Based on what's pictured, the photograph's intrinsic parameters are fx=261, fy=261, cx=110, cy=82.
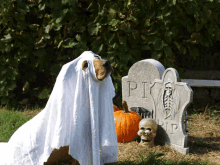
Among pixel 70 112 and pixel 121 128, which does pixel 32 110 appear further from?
pixel 70 112

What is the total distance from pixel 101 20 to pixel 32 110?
7.25ft

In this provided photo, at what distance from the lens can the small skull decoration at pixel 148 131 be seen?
3.38m

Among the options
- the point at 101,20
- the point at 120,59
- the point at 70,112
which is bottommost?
the point at 70,112

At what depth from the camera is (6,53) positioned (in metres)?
5.28

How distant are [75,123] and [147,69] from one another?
2.15m

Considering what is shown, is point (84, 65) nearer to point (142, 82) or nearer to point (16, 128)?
point (142, 82)

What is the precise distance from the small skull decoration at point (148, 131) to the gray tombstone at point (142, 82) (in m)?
0.39

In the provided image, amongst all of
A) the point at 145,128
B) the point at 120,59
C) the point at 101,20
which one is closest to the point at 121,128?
the point at 145,128

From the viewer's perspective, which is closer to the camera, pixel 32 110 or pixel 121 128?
pixel 121 128

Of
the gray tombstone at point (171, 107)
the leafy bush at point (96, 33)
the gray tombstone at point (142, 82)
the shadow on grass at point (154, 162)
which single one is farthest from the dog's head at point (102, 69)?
the leafy bush at point (96, 33)

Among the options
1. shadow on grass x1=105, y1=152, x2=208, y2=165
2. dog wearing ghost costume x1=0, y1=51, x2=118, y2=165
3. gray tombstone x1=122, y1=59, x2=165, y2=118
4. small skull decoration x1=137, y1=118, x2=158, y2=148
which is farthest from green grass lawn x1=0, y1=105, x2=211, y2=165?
gray tombstone x1=122, y1=59, x2=165, y2=118

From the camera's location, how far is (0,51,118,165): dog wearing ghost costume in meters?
2.06

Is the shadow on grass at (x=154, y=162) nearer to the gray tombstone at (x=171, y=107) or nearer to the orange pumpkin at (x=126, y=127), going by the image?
the gray tombstone at (x=171, y=107)

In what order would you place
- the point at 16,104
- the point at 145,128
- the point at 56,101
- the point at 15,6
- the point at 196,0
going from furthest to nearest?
the point at 16,104 < the point at 15,6 < the point at 196,0 < the point at 145,128 < the point at 56,101
